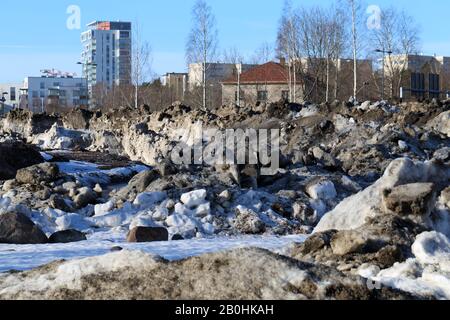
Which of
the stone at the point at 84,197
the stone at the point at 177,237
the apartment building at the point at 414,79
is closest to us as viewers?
the stone at the point at 177,237

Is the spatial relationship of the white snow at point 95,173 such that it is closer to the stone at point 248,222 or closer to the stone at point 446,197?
the stone at point 248,222

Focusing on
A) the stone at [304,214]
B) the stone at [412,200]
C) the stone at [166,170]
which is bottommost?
the stone at [304,214]

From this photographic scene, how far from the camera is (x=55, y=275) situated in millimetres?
5160

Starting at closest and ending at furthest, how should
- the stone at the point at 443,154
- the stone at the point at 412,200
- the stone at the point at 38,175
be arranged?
the stone at the point at 412,200, the stone at the point at 38,175, the stone at the point at 443,154

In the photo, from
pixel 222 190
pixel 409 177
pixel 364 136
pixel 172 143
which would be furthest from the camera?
pixel 172 143

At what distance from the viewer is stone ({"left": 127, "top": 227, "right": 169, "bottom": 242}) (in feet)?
38.0

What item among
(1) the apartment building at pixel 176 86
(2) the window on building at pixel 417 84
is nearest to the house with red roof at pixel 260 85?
(1) the apartment building at pixel 176 86

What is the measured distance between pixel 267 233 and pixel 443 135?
563 inches

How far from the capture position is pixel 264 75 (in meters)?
61.4

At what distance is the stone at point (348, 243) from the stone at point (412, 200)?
1.41 meters

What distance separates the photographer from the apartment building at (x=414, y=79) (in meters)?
42.8

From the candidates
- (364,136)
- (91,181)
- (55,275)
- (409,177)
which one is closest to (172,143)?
(364,136)

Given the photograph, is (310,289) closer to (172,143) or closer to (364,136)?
(364,136)

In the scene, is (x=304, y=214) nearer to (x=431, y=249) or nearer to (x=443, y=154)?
(x=431, y=249)
